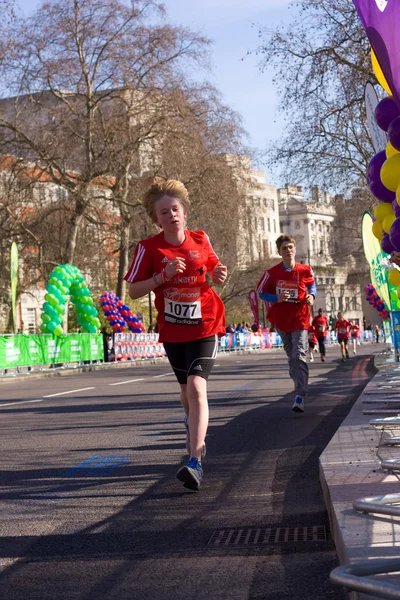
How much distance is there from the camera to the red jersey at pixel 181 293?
7.13m

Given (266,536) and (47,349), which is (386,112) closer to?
(266,536)

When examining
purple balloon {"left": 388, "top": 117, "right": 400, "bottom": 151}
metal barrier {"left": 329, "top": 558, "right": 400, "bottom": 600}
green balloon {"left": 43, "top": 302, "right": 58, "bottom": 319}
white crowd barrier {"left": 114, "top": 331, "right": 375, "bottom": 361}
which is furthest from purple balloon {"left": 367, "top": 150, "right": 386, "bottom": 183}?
green balloon {"left": 43, "top": 302, "right": 58, "bottom": 319}

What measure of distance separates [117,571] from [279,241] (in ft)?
26.1

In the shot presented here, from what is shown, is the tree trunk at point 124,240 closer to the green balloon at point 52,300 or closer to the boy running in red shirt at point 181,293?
the green balloon at point 52,300

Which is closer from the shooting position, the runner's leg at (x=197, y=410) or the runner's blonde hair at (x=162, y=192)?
the runner's leg at (x=197, y=410)

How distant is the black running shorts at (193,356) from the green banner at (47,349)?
24.5 m

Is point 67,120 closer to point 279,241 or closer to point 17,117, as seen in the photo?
point 17,117

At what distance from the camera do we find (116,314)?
47.8m

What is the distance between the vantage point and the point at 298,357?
477 inches

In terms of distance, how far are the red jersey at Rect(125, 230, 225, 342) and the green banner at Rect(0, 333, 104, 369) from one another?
24514 mm

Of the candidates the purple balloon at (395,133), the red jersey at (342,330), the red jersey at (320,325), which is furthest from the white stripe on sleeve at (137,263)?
the red jersey at (320,325)

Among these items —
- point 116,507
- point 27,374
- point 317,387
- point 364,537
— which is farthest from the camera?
point 27,374

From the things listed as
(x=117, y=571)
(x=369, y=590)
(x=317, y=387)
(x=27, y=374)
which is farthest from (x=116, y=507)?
(x=27, y=374)

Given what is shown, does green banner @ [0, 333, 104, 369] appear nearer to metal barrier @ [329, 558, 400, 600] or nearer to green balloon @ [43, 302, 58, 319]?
green balloon @ [43, 302, 58, 319]
